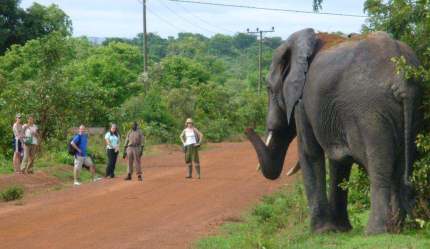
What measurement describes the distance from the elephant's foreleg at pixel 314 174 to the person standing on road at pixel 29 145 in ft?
43.1

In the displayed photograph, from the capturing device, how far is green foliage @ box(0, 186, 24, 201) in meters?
19.9

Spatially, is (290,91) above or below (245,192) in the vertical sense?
above

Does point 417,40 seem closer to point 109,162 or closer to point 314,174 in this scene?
point 314,174

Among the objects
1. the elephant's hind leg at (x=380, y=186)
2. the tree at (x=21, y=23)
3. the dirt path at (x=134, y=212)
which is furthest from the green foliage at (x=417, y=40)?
the tree at (x=21, y=23)

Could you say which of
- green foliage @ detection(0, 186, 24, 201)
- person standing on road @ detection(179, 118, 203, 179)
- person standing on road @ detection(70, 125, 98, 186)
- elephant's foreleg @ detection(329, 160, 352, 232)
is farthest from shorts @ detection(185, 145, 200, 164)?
elephant's foreleg @ detection(329, 160, 352, 232)

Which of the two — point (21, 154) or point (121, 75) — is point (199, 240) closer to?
point (21, 154)

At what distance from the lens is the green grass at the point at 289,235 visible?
9828 mm

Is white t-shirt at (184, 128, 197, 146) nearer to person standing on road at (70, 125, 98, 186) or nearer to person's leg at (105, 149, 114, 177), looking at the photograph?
person's leg at (105, 149, 114, 177)

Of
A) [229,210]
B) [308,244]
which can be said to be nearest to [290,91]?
[308,244]

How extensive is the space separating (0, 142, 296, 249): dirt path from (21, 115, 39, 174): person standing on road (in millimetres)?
1848

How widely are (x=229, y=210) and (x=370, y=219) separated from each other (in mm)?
7223

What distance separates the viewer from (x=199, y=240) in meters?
13.4

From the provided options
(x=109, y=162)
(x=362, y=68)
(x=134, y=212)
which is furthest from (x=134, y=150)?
(x=362, y=68)

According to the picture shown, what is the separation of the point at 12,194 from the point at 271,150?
342 inches
